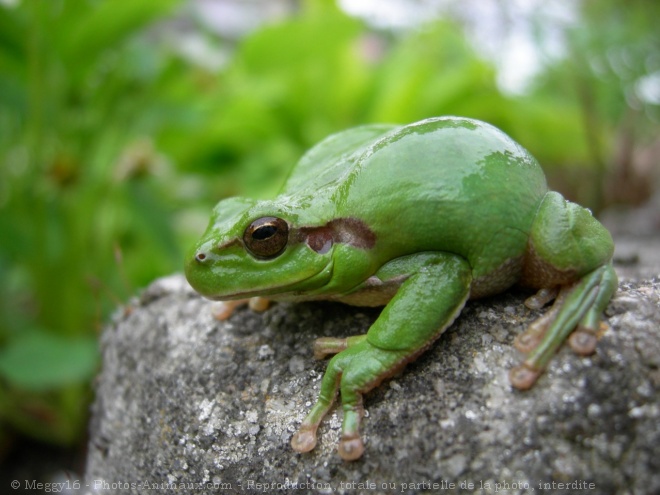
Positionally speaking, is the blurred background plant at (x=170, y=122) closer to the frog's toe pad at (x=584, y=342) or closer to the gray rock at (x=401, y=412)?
the gray rock at (x=401, y=412)

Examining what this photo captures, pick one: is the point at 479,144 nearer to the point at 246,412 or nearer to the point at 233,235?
the point at 233,235

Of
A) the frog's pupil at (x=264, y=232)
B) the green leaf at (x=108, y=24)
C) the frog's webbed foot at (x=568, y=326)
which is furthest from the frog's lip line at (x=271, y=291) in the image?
the green leaf at (x=108, y=24)

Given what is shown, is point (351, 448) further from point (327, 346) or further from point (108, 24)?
point (108, 24)

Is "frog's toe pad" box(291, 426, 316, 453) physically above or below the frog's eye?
below

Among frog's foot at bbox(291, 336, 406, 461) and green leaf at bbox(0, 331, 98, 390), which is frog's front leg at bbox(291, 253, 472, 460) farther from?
green leaf at bbox(0, 331, 98, 390)

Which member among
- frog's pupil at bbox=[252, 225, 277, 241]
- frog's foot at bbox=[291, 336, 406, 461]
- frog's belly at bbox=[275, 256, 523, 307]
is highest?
frog's pupil at bbox=[252, 225, 277, 241]

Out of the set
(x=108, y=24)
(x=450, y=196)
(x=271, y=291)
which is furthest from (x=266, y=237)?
(x=108, y=24)

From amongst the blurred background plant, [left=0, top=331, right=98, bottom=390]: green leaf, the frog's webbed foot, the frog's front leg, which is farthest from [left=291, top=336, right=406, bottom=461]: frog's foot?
[left=0, top=331, right=98, bottom=390]: green leaf
